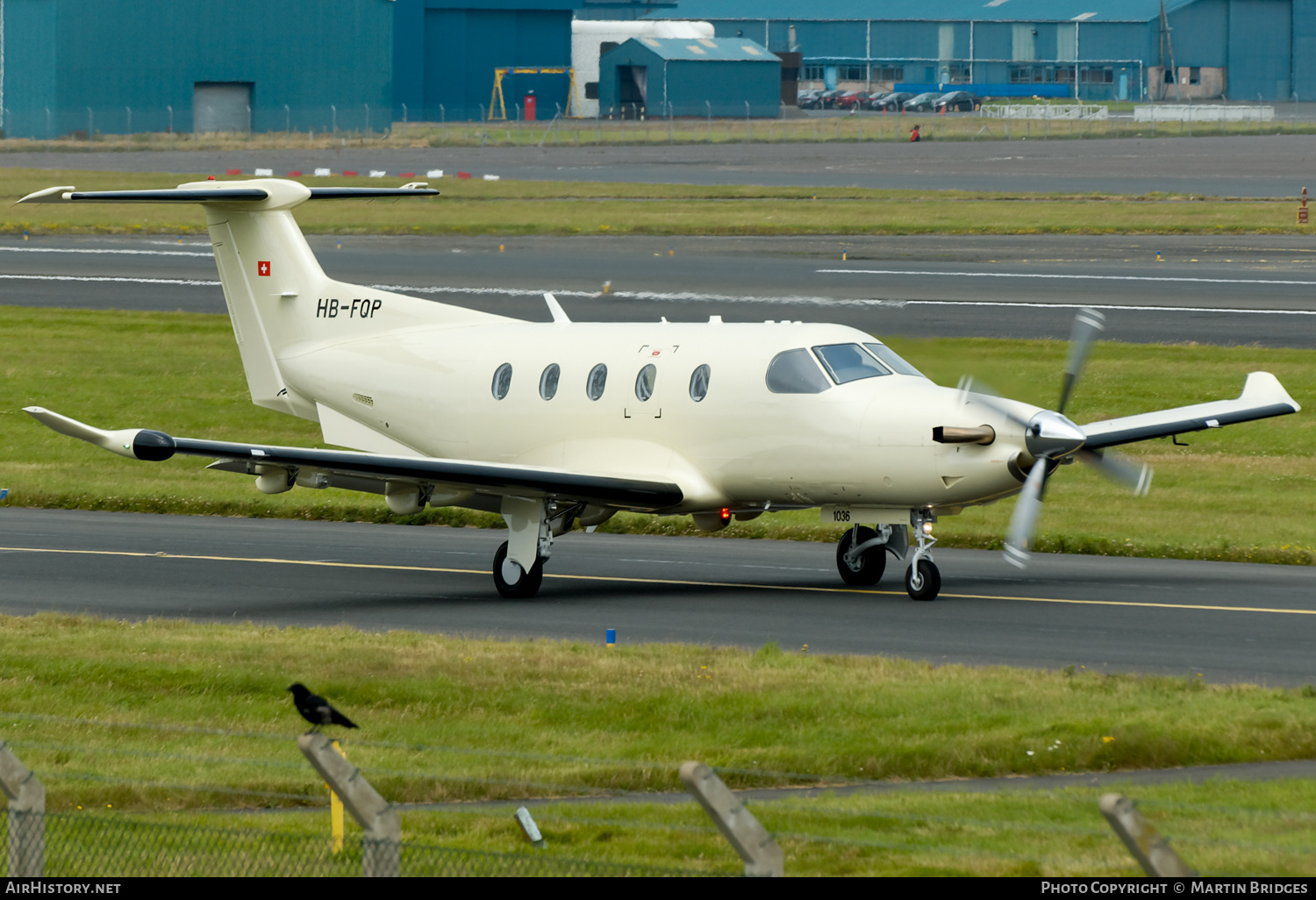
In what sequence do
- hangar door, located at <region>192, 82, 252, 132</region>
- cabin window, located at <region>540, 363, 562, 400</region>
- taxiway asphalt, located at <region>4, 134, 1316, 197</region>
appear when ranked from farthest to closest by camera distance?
hangar door, located at <region>192, 82, 252, 132</region>, taxiway asphalt, located at <region>4, 134, 1316, 197</region>, cabin window, located at <region>540, 363, 562, 400</region>

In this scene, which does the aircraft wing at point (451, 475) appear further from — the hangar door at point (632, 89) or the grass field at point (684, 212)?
the hangar door at point (632, 89)

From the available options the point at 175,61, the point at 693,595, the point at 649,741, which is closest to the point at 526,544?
the point at 693,595

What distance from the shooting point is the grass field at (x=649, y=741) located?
1062 cm

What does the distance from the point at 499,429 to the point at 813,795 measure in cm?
1022

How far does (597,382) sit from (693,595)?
2800 millimetres

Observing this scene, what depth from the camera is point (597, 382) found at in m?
20.8

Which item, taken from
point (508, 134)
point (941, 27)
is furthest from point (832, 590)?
point (941, 27)

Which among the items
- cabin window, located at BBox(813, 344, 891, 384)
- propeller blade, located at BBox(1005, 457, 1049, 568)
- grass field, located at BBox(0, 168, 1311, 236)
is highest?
grass field, located at BBox(0, 168, 1311, 236)

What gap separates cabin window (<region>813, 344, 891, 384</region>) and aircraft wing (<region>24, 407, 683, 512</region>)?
2.23m

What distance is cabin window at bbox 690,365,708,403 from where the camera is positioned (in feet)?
65.4

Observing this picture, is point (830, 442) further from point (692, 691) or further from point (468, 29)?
point (468, 29)

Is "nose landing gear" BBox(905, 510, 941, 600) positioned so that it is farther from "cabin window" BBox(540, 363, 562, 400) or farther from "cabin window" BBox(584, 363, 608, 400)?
"cabin window" BBox(540, 363, 562, 400)

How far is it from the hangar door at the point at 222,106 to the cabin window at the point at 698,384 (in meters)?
85.4

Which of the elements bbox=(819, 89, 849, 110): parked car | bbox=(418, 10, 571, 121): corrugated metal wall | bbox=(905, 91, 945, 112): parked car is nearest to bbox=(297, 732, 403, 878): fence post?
bbox=(418, 10, 571, 121): corrugated metal wall
